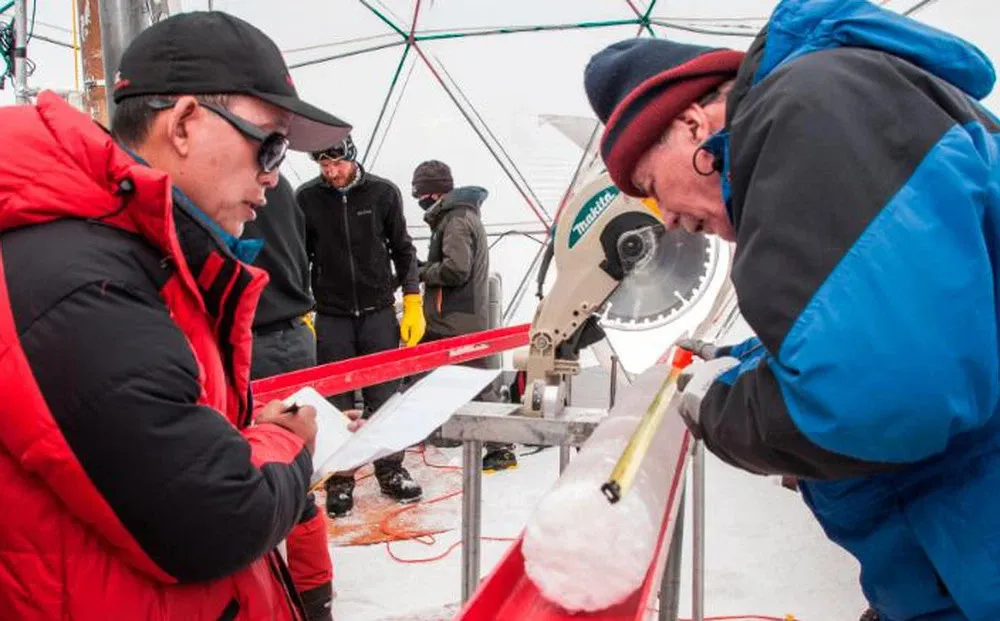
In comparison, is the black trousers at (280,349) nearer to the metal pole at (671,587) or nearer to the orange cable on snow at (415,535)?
the orange cable on snow at (415,535)

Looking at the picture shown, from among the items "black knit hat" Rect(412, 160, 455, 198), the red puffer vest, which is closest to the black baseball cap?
the red puffer vest

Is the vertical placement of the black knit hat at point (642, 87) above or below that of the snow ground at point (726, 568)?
above

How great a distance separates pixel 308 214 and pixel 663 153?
10.6ft

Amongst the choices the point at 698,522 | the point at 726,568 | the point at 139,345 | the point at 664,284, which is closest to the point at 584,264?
the point at 664,284

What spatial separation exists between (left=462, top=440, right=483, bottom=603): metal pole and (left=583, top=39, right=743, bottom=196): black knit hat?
2.89ft

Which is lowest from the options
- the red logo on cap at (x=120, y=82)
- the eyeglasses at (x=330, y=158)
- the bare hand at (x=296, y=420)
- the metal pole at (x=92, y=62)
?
the eyeglasses at (x=330, y=158)

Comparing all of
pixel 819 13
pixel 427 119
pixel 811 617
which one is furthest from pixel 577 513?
pixel 427 119

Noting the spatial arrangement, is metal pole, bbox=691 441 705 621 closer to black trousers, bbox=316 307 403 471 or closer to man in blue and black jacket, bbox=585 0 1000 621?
man in blue and black jacket, bbox=585 0 1000 621

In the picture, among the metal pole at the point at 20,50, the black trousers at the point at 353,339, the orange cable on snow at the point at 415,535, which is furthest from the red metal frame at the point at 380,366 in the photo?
the metal pole at the point at 20,50

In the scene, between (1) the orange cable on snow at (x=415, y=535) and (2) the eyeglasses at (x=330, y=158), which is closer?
(1) the orange cable on snow at (x=415, y=535)

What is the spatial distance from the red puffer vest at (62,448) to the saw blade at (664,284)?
1.24 meters

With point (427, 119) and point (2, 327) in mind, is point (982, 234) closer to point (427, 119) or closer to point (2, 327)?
point (2, 327)

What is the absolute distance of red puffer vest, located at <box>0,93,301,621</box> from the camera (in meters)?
0.92

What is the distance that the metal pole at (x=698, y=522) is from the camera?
235 cm
